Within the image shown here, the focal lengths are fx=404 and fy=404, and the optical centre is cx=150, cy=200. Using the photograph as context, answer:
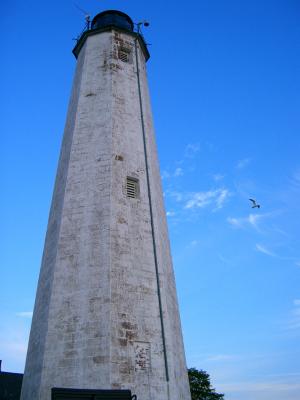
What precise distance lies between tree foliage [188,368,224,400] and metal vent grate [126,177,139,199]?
23058 mm

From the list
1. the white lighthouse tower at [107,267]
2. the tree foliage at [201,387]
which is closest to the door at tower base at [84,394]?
the white lighthouse tower at [107,267]

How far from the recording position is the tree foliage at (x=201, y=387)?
32406 mm

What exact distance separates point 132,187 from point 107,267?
3921 mm

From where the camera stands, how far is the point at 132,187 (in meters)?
16.1

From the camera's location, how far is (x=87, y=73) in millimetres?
19781

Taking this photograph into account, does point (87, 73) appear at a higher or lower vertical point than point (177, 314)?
higher

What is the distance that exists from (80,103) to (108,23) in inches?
255

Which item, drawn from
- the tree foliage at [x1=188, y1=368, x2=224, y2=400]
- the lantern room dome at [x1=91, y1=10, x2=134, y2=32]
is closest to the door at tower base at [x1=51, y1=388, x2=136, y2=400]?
the lantern room dome at [x1=91, y1=10, x2=134, y2=32]

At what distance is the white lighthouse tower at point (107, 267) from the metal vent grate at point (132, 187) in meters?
0.04

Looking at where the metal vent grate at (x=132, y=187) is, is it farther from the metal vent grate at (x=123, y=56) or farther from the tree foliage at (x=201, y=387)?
the tree foliage at (x=201, y=387)

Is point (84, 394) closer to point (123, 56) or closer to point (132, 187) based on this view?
point (132, 187)

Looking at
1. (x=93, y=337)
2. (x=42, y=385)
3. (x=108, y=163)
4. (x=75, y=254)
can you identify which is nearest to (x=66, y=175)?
(x=108, y=163)

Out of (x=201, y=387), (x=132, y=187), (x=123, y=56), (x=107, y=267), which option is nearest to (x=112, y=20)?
(x=123, y=56)

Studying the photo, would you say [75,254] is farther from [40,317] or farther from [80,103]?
[80,103]
